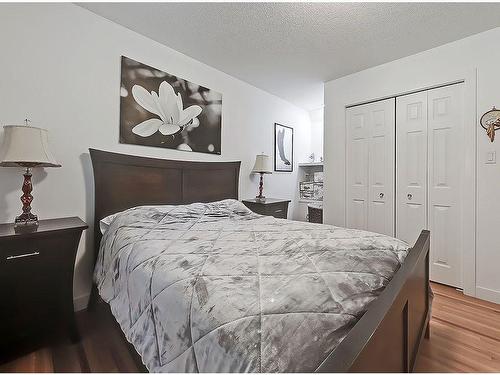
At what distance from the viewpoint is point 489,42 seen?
2.27 metres

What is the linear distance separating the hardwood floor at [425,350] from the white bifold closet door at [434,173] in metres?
0.65

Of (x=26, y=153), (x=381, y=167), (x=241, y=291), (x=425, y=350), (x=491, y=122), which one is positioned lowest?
(x=425, y=350)

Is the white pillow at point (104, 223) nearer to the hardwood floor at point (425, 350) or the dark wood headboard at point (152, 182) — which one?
the dark wood headboard at point (152, 182)

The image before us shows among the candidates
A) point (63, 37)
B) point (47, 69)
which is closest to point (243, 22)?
point (63, 37)

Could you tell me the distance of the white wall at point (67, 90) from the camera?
5.72ft

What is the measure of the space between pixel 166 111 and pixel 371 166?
2456 millimetres

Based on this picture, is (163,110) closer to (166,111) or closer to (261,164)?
(166,111)

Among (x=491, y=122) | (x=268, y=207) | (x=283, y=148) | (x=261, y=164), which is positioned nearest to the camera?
(x=491, y=122)

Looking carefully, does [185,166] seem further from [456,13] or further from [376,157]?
[456,13]

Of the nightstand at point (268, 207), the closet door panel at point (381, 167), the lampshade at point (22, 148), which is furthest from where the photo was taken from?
the nightstand at point (268, 207)

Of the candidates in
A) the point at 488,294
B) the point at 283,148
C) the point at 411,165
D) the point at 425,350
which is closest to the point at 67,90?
the point at 283,148

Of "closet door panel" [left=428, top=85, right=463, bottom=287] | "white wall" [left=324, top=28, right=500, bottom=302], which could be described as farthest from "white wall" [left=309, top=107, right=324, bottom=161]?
"closet door panel" [left=428, top=85, right=463, bottom=287]

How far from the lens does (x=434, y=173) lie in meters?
2.59

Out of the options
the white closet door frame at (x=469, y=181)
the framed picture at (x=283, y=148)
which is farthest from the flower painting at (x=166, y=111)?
the white closet door frame at (x=469, y=181)
